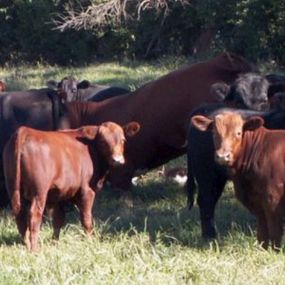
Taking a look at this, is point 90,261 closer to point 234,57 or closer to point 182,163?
point 234,57

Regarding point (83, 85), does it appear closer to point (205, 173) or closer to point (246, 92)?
point (246, 92)

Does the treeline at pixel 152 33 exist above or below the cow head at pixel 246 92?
below

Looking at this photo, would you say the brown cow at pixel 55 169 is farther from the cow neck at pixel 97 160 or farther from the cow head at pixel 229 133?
the cow head at pixel 229 133

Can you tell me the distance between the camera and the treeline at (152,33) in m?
25.7

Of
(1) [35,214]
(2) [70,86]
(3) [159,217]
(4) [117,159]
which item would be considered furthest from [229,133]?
(2) [70,86]

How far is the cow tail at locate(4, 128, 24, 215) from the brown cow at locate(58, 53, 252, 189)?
2.64 metres

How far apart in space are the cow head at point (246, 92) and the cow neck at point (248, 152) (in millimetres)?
1935

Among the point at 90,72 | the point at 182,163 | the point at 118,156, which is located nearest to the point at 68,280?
the point at 118,156

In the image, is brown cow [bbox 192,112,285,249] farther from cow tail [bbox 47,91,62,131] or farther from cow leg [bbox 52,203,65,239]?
cow tail [bbox 47,91,62,131]

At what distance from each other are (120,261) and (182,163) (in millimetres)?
5330

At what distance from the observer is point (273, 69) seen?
24312 mm

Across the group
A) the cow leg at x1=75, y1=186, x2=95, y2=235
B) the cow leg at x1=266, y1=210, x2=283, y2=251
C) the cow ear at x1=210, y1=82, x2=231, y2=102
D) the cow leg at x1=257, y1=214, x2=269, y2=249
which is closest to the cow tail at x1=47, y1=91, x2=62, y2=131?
the cow ear at x1=210, y1=82, x2=231, y2=102

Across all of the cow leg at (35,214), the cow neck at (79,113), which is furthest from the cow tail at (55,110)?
the cow leg at (35,214)

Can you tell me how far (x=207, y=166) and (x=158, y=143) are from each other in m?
2.11
